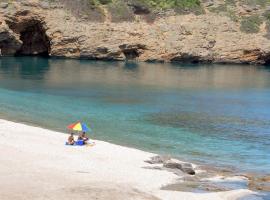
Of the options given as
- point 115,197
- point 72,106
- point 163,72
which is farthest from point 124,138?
point 163,72

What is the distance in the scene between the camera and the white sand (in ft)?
55.4

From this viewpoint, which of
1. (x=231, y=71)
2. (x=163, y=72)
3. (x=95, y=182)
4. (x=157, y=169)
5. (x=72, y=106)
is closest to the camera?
(x=95, y=182)

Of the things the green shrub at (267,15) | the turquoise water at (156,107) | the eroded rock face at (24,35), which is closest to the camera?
the turquoise water at (156,107)

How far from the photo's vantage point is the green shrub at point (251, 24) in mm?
92312

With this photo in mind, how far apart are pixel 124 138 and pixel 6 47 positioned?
56268 millimetres

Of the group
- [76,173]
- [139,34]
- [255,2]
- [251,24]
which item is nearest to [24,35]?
[139,34]

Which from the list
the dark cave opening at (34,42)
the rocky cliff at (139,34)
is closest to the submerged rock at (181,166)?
the rocky cliff at (139,34)

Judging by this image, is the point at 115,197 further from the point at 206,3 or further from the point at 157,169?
the point at 206,3

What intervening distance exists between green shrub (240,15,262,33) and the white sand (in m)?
69.8

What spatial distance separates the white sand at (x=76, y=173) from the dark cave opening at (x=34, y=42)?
62217mm

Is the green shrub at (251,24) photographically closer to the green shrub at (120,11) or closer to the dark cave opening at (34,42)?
the green shrub at (120,11)

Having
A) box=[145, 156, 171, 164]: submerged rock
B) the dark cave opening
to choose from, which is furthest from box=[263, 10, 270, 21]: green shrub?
box=[145, 156, 171, 164]: submerged rock

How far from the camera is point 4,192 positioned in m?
16.1

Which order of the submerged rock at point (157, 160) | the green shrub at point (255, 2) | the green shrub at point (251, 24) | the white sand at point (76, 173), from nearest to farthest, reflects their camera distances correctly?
the white sand at point (76, 173)
the submerged rock at point (157, 160)
the green shrub at point (251, 24)
the green shrub at point (255, 2)
